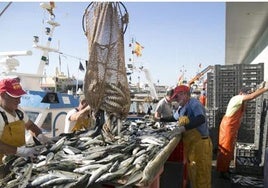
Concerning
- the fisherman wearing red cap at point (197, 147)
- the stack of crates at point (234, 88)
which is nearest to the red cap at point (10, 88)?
the fisherman wearing red cap at point (197, 147)

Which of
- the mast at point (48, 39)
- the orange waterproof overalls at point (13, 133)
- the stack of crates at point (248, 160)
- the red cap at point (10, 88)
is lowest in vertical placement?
the stack of crates at point (248, 160)

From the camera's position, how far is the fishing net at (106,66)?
12.5ft

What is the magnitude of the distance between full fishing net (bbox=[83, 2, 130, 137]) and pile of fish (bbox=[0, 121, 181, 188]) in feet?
1.70

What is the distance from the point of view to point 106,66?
3859 millimetres

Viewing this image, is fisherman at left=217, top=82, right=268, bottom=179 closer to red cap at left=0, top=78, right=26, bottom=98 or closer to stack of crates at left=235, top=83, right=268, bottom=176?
stack of crates at left=235, top=83, right=268, bottom=176

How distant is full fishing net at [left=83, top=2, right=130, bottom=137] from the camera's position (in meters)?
3.79

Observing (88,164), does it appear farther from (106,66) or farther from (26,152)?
(106,66)

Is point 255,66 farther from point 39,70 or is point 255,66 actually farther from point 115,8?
point 39,70

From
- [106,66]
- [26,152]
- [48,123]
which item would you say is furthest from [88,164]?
[48,123]

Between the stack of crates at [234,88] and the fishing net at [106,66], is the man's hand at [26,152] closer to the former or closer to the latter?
the fishing net at [106,66]

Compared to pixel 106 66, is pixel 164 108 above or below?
below

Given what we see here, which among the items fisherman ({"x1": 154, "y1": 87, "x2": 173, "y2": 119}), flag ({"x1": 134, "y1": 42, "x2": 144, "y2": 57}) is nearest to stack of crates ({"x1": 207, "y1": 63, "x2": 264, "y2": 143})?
fisherman ({"x1": 154, "y1": 87, "x2": 173, "y2": 119})

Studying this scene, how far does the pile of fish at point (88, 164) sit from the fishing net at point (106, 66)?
0.53 metres

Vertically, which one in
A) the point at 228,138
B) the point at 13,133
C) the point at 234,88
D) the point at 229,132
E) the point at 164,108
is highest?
the point at 234,88
